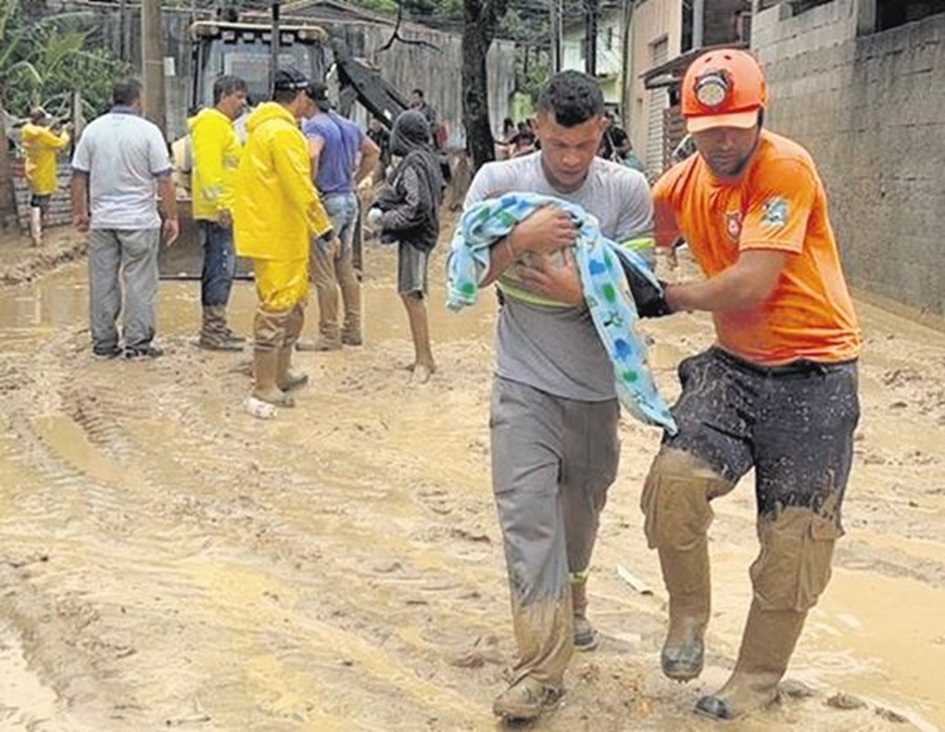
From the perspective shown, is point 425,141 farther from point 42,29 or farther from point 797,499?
point 42,29

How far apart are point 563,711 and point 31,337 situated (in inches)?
307

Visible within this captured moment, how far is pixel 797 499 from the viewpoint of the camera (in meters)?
3.82

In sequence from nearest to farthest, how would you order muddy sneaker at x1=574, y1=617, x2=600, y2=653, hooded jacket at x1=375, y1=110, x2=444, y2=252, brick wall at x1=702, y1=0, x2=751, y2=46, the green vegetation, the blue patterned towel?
the blue patterned towel, muddy sneaker at x1=574, y1=617, x2=600, y2=653, hooded jacket at x1=375, y1=110, x2=444, y2=252, the green vegetation, brick wall at x1=702, y1=0, x2=751, y2=46

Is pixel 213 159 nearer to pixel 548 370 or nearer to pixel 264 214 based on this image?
pixel 264 214

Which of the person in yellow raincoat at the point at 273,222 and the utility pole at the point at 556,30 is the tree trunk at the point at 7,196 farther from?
the utility pole at the point at 556,30

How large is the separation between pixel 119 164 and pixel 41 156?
808 centimetres

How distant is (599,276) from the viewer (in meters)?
3.73

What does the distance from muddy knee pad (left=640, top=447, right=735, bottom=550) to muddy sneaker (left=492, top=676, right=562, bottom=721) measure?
512 mm

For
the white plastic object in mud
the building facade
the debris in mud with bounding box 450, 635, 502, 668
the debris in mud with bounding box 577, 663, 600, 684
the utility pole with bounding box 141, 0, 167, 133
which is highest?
the building facade

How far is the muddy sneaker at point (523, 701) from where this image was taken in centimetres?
385

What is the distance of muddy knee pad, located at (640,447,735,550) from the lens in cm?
377

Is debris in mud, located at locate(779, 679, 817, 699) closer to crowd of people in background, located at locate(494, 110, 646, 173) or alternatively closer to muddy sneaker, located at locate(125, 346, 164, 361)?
crowd of people in background, located at locate(494, 110, 646, 173)

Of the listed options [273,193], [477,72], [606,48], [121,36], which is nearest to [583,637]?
[273,193]

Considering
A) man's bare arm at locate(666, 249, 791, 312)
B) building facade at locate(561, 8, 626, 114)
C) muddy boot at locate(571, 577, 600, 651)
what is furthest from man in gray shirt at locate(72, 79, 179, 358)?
building facade at locate(561, 8, 626, 114)
